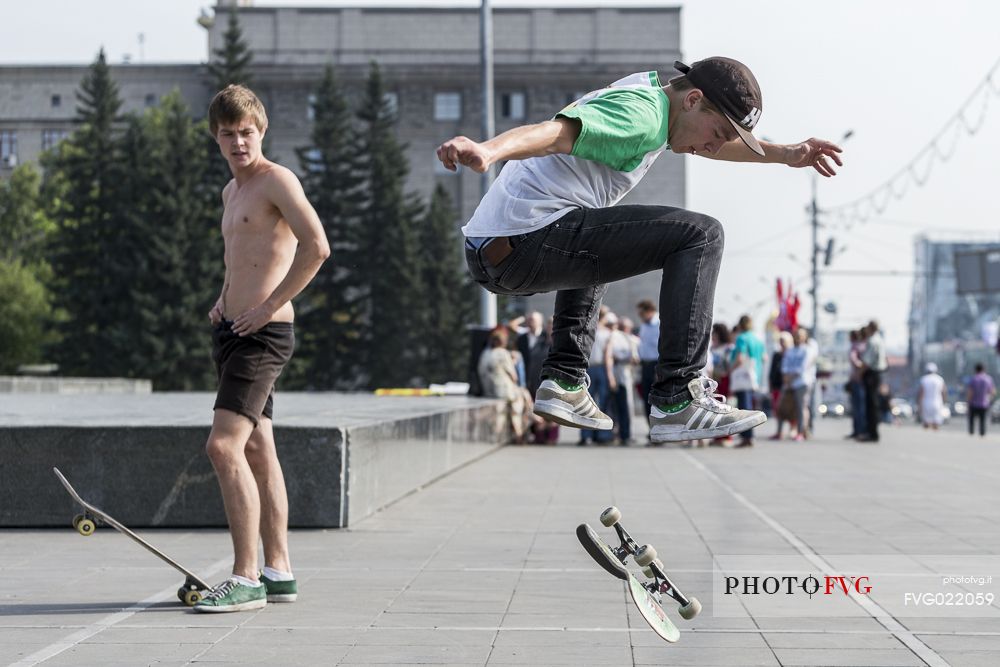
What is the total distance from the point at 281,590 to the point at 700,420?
2.50 metres

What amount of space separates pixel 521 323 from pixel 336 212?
4294cm

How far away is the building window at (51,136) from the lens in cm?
8331

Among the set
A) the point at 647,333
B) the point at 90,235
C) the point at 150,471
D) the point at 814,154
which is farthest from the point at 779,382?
the point at 90,235

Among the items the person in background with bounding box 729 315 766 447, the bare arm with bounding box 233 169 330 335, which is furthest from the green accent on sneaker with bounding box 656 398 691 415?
the person in background with bounding box 729 315 766 447

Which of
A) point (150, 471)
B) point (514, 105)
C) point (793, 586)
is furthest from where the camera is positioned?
point (514, 105)

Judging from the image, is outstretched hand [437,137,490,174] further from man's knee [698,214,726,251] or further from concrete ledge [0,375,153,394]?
concrete ledge [0,375,153,394]

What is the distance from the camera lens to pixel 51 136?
8400 centimetres

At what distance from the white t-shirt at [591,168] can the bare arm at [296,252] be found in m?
1.65

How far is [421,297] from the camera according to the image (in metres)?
65.9

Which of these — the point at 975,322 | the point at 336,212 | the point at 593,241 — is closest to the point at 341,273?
the point at 336,212

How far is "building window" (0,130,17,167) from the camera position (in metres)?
84.6

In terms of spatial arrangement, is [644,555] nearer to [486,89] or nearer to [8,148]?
[486,89]

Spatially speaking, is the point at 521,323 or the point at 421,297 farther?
the point at 421,297

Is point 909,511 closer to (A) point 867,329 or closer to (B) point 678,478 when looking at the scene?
(B) point 678,478
